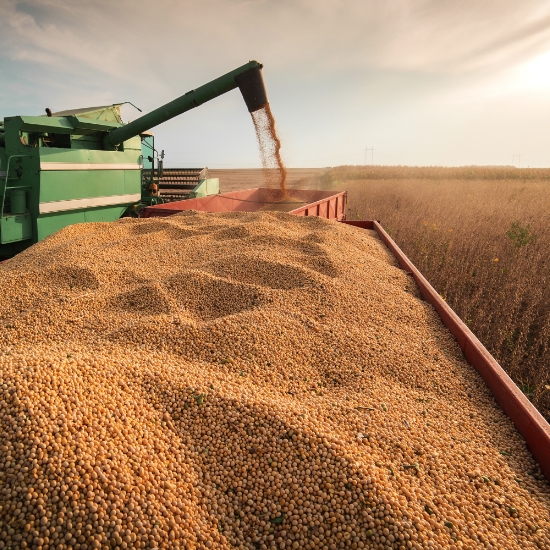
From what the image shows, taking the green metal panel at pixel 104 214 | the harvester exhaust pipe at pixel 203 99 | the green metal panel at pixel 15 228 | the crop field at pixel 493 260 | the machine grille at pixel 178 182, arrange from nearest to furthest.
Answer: the crop field at pixel 493 260
the green metal panel at pixel 15 228
the green metal panel at pixel 104 214
the harvester exhaust pipe at pixel 203 99
the machine grille at pixel 178 182

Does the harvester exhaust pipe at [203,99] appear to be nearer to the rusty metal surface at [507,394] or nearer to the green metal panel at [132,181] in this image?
the green metal panel at [132,181]

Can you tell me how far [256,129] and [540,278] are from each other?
438 centimetres

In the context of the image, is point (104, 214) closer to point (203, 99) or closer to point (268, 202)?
point (203, 99)

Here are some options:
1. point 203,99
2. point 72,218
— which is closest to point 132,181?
point 72,218

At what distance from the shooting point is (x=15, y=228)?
449 centimetres

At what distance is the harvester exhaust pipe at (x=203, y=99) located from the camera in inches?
227

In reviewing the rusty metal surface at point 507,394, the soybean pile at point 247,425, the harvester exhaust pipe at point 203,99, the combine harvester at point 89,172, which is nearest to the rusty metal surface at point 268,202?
the combine harvester at point 89,172

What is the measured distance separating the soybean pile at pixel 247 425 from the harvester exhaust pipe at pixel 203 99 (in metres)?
3.42

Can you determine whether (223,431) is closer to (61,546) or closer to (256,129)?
(61,546)

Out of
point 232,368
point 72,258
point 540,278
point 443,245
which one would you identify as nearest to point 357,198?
point 443,245

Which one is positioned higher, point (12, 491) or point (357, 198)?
point (357, 198)

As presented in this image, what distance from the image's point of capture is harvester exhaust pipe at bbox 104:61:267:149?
18.9 feet

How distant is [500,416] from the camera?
1976mm

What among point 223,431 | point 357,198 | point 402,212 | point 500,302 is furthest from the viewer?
point 357,198
